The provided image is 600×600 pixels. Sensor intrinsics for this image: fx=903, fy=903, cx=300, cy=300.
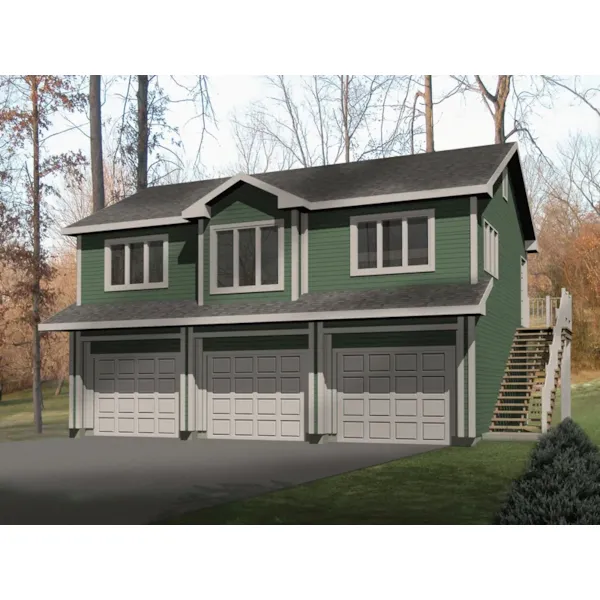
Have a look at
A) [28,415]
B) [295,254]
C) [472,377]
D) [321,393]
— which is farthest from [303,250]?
[28,415]

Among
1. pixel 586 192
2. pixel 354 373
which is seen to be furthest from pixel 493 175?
pixel 586 192

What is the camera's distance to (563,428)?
44.5 ft

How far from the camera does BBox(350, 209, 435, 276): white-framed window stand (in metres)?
20.2

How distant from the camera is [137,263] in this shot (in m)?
24.0

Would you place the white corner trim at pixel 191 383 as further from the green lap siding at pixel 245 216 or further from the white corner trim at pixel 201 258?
the green lap siding at pixel 245 216

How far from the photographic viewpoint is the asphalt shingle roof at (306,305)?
62.7ft

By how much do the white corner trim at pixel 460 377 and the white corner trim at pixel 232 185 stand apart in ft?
15.0

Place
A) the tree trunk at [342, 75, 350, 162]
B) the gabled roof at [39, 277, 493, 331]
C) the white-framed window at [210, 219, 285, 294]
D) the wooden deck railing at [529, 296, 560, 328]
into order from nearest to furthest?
the gabled roof at [39, 277, 493, 331] < the white-framed window at [210, 219, 285, 294] < the wooden deck railing at [529, 296, 560, 328] < the tree trunk at [342, 75, 350, 162]

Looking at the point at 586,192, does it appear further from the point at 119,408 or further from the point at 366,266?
the point at 119,408

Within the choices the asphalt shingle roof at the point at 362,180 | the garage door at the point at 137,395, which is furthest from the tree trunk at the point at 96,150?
the garage door at the point at 137,395

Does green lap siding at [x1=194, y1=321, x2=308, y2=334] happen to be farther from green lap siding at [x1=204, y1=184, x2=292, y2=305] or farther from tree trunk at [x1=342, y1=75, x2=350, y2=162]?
tree trunk at [x1=342, y1=75, x2=350, y2=162]

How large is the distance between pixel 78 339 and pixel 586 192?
21.9 meters

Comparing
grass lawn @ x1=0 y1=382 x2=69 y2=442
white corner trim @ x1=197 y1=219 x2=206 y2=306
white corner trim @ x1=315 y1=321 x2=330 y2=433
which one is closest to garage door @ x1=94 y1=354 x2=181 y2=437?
white corner trim @ x1=197 y1=219 x2=206 y2=306

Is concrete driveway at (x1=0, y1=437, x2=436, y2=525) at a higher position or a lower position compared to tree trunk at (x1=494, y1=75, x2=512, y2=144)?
lower
